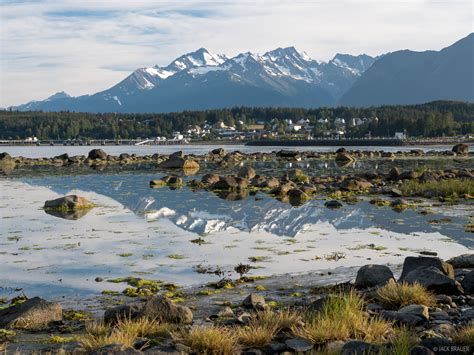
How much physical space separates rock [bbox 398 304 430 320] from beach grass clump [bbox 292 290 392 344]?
73 centimetres

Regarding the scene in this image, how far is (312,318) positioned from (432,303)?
3138 mm

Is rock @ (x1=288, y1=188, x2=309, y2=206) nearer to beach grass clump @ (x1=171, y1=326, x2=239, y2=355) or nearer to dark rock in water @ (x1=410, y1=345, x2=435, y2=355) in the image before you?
beach grass clump @ (x1=171, y1=326, x2=239, y2=355)

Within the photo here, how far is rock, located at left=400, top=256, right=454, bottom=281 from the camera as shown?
14472 millimetres

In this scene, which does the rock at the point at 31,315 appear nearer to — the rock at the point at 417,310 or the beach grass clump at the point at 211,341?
the beach grass clump at the point at 211,341

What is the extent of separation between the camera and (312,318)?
35.8 ft

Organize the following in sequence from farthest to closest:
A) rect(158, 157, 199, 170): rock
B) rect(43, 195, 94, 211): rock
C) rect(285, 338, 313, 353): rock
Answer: rect(158, 157, 199, 170): rock → rect(43, 195, 94, 211): rock → rect(285, 338, 313, 353): rock

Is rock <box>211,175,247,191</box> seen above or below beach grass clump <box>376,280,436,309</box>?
below

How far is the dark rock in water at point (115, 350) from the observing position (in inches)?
358

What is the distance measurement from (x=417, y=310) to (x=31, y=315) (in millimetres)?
7632

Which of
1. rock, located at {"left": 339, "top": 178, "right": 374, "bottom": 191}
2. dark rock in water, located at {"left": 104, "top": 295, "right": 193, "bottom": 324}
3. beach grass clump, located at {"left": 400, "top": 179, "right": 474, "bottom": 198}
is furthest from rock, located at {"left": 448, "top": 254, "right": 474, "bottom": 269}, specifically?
rock, located at {"left": 339, "top": 178, "right": 374, "bottom": 191}

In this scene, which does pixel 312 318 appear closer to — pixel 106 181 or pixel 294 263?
pixel 294 263

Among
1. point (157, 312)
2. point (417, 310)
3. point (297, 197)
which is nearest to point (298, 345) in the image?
point (417, 310)

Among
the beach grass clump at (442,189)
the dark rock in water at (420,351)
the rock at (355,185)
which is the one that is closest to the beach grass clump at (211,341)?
the dark rock in water at (420,351)

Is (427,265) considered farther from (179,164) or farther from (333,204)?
(179,164)
